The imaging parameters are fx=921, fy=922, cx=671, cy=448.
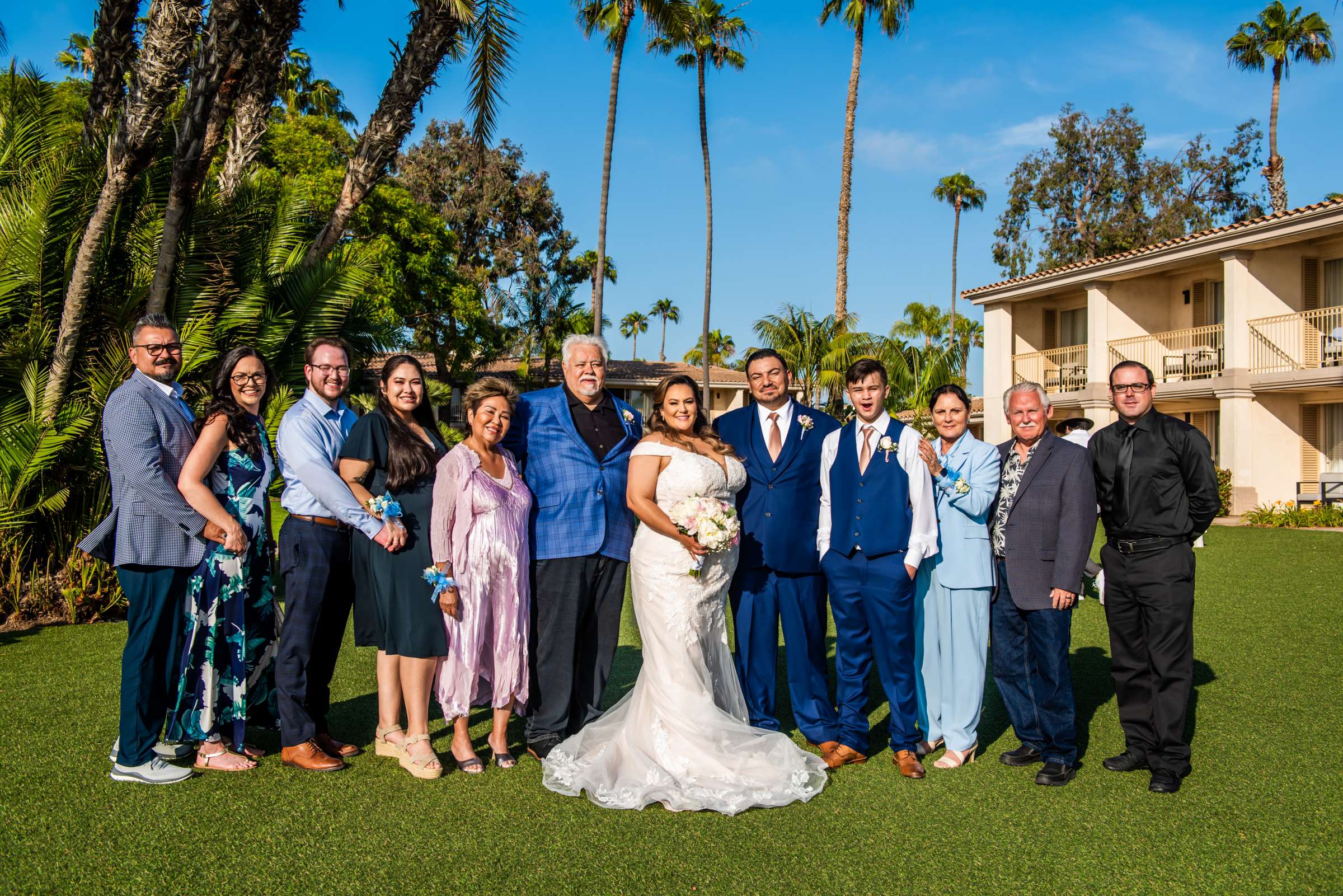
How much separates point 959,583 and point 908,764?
1.03 metres

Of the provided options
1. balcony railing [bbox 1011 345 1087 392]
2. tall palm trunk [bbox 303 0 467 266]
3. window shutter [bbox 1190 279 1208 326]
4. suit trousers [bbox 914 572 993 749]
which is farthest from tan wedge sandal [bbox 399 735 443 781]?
window shutter [bbox 1190 279 1208 326]

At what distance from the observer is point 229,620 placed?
4.88 metres

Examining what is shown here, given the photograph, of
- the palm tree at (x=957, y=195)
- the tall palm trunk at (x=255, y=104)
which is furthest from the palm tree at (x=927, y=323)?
the tall palm trunk at (x=255, y=104)

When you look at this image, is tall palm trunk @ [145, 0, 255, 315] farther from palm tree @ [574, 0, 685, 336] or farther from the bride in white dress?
palm tree @ [574, 0, 685, 336]

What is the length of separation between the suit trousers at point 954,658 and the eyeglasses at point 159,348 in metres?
4.29

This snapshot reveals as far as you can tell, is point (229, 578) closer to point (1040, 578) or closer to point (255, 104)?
point (1040, 578)

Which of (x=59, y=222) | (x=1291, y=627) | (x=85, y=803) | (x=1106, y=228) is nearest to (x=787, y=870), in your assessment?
(x=85, y=803)

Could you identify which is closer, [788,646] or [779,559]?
[779,559]

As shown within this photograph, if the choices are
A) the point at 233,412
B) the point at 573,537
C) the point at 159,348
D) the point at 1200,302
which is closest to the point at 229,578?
the point at 233,412

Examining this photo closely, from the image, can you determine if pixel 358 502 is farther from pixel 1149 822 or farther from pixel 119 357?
pixel 119 357

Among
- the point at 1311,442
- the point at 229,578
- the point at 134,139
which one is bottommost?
the point at 229,578

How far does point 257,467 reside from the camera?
196 inches

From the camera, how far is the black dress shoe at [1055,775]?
16.0 ft

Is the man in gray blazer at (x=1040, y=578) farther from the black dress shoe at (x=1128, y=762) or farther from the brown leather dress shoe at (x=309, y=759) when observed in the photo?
the brown leather dress shoe at (x=309, y=759)
